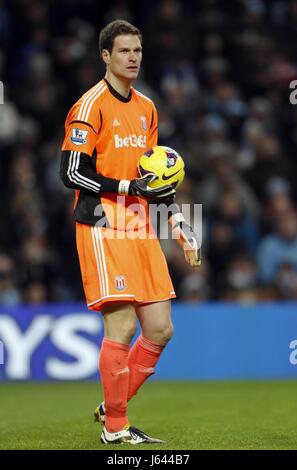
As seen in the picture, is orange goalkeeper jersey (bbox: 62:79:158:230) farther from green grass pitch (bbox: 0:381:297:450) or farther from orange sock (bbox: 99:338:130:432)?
green grass pitch (bbox: 0:381:297:450)

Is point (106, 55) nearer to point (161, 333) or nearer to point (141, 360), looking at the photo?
point (161, 333)

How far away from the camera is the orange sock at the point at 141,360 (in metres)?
6.83

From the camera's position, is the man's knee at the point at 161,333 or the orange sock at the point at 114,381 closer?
the orange sock at the point at 114,381

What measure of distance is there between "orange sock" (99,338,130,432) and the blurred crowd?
5.65 m

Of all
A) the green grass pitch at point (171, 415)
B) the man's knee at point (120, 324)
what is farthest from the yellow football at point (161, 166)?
the green grass pitch at point (171, 415)

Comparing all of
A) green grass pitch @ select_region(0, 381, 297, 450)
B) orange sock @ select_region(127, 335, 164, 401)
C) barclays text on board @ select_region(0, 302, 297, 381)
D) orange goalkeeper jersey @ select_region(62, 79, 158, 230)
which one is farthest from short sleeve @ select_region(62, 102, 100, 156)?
barclays text on board @ select_region(0, 302, 297, 381)

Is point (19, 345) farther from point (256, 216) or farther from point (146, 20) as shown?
point (146, 20)

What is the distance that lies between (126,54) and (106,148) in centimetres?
58

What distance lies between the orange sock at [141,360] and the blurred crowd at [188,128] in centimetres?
529

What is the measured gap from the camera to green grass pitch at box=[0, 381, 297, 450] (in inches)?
262

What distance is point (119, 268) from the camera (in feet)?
21.5

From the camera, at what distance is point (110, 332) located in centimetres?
656

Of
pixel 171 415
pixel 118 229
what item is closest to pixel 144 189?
pixel 118 229

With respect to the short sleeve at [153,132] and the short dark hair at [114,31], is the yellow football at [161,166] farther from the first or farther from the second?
the short dark hair at [114,31]
